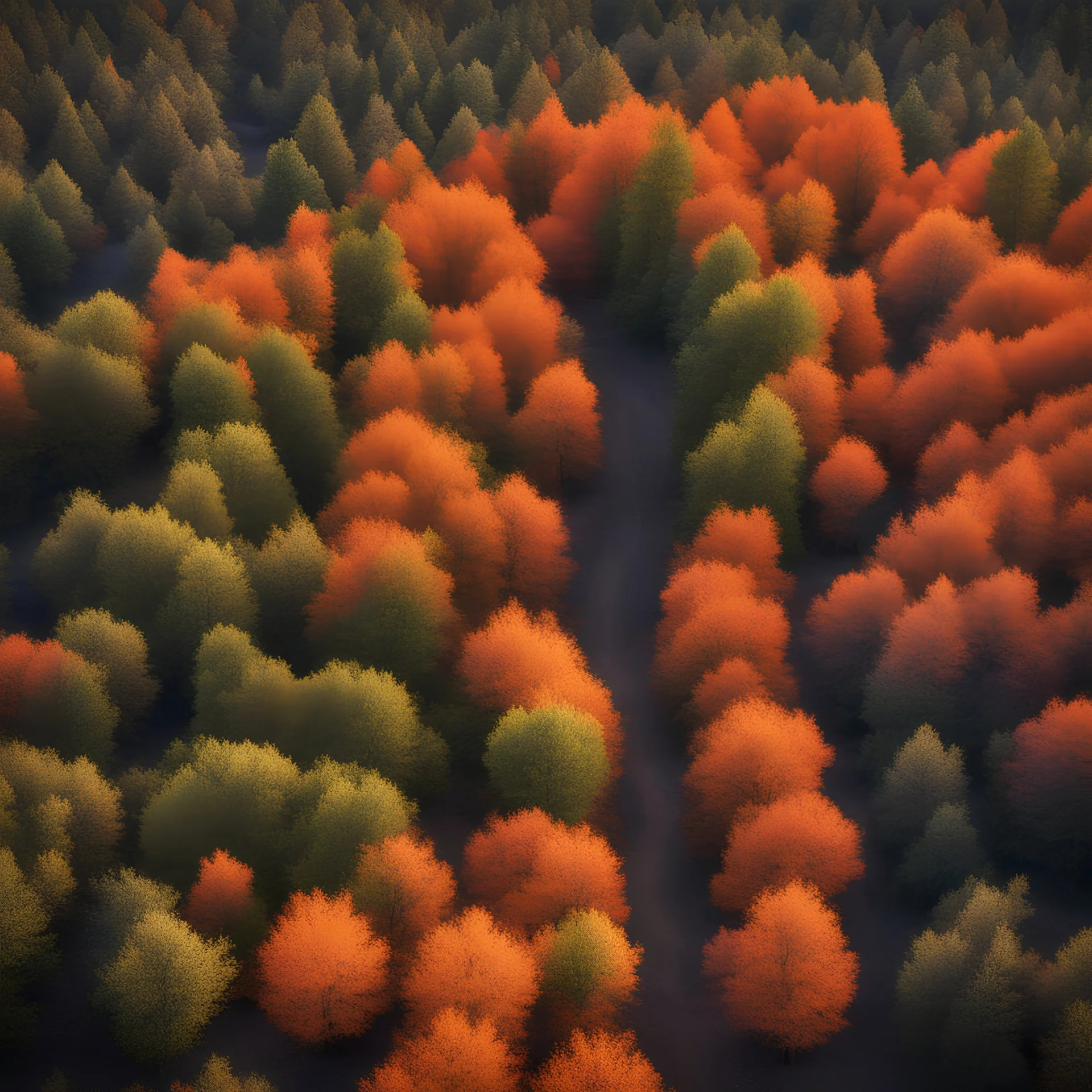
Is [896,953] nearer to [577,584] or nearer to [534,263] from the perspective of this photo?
[577,584]

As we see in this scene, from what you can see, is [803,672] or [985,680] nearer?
[985,680]

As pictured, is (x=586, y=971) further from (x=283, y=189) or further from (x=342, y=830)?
(x=283, y=189)

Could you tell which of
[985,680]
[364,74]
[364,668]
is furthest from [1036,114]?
[364,668]

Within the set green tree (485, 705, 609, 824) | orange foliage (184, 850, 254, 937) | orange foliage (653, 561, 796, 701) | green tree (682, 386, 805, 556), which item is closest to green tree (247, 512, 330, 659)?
green tree (485, 705, 609, 824)

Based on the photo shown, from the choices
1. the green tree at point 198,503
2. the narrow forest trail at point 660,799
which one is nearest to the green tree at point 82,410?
the green tree at point 198,503

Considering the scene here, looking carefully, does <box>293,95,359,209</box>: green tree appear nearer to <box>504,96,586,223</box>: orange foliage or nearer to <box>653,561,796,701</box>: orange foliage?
<box>504,96,586,223</box>: orange foliage

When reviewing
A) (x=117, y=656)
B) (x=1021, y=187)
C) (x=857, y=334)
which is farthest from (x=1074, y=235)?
(x=117, y=656)
